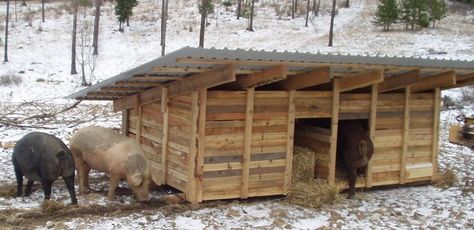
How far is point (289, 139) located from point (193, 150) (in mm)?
1801

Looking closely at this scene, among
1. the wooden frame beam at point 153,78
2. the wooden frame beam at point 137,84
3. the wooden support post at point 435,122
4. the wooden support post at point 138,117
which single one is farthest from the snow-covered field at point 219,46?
the wooden frame beam at point 153,78

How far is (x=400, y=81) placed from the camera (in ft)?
32.3

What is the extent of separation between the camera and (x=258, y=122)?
8914 mm

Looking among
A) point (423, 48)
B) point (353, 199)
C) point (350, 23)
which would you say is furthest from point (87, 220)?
point (350, 23)

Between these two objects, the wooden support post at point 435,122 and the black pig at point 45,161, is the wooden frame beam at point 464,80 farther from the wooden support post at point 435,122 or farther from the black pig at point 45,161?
the black pig at point 45,161

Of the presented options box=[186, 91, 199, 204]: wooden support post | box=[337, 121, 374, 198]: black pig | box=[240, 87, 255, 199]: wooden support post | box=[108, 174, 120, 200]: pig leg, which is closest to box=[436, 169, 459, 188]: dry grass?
box=[337, 121, 374, 198]: black pig

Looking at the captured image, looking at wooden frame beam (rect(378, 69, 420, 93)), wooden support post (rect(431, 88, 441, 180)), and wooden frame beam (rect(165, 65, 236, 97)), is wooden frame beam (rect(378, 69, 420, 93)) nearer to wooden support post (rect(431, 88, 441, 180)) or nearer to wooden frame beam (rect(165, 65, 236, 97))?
wooden support post (rect(431, 88, 441, 180))

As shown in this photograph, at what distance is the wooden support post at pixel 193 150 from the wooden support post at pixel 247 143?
87 centimetres

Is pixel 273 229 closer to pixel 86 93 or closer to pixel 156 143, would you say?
pixel 156 143

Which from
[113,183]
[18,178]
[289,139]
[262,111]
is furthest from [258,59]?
[18,178]

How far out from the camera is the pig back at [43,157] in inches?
310

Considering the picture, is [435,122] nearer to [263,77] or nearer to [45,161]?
[263,77]

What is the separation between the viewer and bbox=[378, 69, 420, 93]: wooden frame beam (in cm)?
966

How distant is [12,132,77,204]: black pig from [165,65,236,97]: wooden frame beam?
1.99 m
